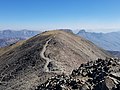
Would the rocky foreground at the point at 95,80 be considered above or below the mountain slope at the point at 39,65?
above

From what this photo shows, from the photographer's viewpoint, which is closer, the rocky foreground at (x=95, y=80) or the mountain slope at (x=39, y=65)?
the rocky foreground at (x=95, y=80)

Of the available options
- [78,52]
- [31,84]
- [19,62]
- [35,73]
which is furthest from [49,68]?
[78,52]

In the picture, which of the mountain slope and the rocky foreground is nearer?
the rocky foreground

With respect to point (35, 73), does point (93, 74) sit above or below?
above

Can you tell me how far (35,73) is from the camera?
255 ft

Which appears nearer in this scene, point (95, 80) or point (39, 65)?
point (95, 80)

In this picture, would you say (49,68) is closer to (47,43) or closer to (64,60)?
(64,60)

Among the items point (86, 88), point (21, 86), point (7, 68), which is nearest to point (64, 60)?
point (7, 68)

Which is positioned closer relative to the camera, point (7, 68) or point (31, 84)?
point (31, 84)

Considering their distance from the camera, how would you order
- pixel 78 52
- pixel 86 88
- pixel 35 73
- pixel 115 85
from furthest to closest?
pixel 78 52 → pixel 35 73 → pixel 86 88 → pixel 115 85

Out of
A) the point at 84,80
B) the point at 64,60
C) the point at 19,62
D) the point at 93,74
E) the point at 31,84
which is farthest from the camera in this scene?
the point at 19,62

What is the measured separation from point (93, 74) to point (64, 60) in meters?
47.8

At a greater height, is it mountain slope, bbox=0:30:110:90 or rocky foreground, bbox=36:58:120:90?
rocky foreground, bbox=36:58:120:90

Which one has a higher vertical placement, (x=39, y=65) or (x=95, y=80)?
(x=95, y=80)
